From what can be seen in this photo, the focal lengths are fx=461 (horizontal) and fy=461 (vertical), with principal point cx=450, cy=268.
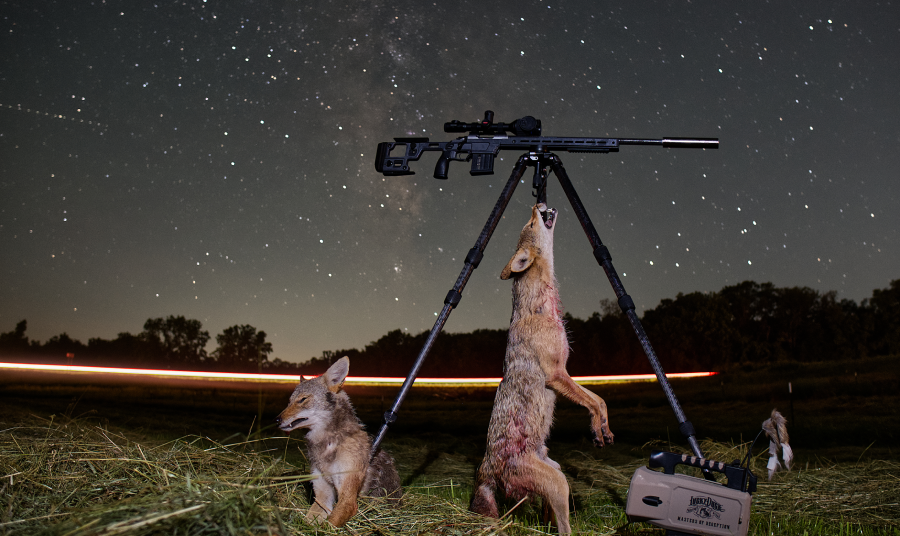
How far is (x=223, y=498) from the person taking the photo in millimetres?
2051

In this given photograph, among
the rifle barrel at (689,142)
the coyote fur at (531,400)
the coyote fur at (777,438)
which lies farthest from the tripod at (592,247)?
the coyote fur at (777,438)

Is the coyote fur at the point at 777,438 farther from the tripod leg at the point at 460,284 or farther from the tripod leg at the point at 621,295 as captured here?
the tripod leg at the point at 460,284

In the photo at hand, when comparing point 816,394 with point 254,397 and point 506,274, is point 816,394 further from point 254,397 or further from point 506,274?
point 254,397

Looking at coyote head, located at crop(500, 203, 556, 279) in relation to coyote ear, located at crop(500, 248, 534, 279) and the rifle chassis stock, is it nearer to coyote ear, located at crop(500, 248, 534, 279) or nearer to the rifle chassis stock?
coyote ear, located at crop(500, 248, 534, 279)

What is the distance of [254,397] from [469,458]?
1695 centimetres

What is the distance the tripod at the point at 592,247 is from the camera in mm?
3410

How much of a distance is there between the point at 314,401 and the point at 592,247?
2.55 metres

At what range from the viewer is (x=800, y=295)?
17969 mm

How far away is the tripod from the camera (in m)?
3.41

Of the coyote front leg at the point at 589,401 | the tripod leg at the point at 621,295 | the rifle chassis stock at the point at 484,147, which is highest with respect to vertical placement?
the rifle chassis stock at the point at 484,147

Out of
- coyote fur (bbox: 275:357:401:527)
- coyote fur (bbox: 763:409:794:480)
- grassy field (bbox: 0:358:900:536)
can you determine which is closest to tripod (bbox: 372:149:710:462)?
coyote fur (bbox: 275:357:401:527)

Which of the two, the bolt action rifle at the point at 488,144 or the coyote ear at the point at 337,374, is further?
the bolt action rifle at the point at 488,144

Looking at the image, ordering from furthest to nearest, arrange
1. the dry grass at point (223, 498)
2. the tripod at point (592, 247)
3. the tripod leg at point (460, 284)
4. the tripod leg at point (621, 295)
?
1. the tripod leg at point (460, 284)
2. the tripod at point (592, 247)
3. the tripod leg at point (621, 295)
4. the dry grass at point (223, 498)

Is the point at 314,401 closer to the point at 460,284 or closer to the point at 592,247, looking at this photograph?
the point at 460,284
